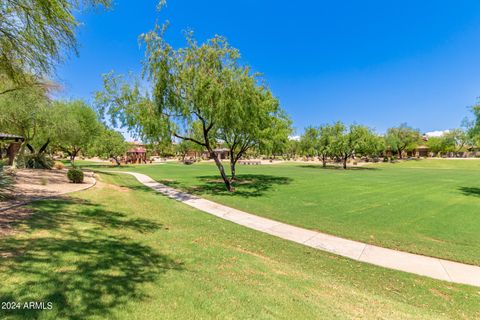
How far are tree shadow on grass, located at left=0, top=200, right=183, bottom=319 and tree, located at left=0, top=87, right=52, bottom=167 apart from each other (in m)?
12.1

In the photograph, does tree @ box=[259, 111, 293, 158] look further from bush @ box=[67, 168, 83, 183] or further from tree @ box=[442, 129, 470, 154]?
tree @ box=[442, 129, 470, 154]

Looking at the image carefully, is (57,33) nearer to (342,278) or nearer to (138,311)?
(138,311)

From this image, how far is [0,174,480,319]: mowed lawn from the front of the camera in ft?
10.4

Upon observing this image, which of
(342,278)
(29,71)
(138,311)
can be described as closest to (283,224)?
(342,278)

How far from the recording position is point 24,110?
15.8 metres

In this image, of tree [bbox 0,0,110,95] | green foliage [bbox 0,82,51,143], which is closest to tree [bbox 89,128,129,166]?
green foliage [bbox 0,82,51,143]

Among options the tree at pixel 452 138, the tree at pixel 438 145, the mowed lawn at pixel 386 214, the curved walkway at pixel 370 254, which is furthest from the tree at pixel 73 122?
the tree at pixel 452 138

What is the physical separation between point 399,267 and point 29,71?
12424mm

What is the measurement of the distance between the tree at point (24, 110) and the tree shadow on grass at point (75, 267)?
12.1 metres

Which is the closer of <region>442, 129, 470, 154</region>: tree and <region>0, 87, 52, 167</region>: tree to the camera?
<region>0, 87, 52, 167</region>: tree

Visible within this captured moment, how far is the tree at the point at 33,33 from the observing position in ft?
18.3

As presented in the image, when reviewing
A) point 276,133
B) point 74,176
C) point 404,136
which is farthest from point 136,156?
point 404,136

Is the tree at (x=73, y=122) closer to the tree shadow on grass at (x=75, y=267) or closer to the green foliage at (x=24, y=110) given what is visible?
the green foliage at (x=24, y=110)

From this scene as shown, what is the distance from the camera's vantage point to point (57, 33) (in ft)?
20.9
